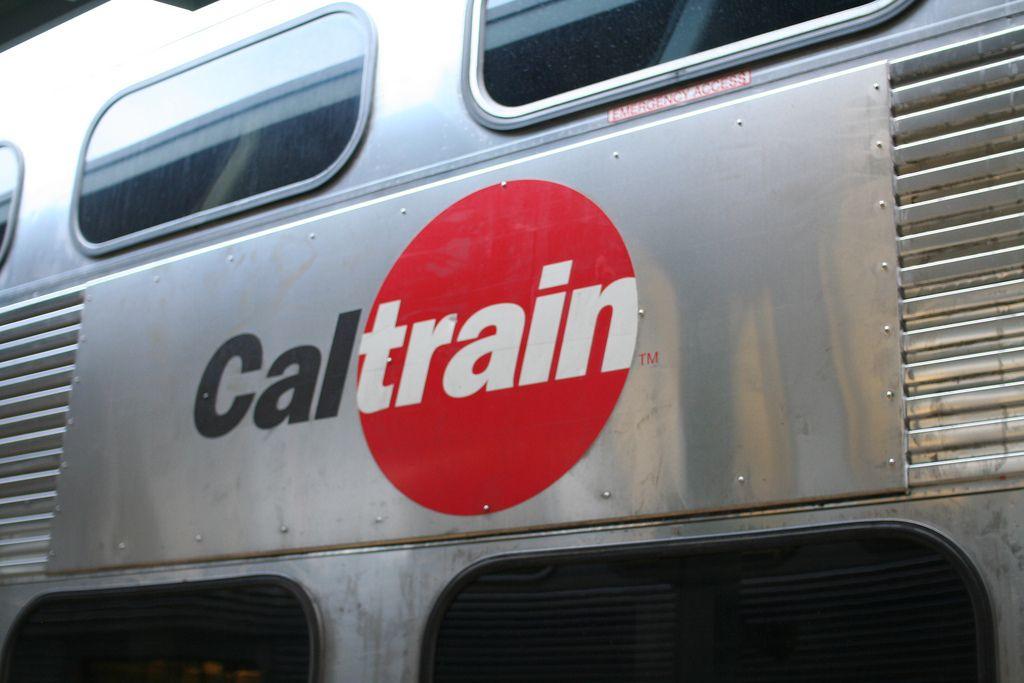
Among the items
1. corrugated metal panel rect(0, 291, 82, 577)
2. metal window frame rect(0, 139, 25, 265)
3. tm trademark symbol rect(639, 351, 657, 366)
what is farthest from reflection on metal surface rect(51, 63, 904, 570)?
metal window frame rect(0, 139, 25, 265)

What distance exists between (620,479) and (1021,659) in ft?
2.79

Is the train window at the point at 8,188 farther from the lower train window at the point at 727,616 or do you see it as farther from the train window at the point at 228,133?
the lower train window at the point at 727,616

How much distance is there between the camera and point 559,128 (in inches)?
118

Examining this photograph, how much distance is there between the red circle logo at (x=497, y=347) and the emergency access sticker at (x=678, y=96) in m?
0.22

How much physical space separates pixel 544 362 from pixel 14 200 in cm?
260

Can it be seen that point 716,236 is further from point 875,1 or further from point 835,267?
point 875,1

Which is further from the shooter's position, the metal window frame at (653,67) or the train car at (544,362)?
the metal window frame at (653,67)

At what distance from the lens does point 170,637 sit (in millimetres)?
3471

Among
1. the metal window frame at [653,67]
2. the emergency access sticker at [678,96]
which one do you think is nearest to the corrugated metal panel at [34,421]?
the metal window frame at [653,67]

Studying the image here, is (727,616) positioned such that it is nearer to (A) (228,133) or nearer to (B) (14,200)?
(A) (228,133)

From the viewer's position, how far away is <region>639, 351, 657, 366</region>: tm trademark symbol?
2.65 metres

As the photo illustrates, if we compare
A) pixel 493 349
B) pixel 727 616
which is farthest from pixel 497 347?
Answer: pixel 727 616

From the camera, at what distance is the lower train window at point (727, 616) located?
2.28 m

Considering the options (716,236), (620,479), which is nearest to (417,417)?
(620,479)
